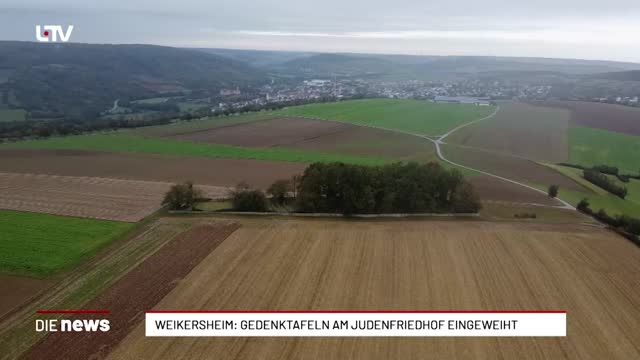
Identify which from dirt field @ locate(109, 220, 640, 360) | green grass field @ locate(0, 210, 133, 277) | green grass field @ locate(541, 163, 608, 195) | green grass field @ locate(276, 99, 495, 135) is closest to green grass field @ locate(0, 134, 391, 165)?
green grass field @ locate(541, 163, 608, 195)

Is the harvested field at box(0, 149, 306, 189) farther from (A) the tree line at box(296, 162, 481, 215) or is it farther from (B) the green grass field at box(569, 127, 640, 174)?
(B) the green grass field at box(569, 127, 640, 174)

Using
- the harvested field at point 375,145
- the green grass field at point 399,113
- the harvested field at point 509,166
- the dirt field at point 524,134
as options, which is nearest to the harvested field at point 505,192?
the harvested field at point 509,166

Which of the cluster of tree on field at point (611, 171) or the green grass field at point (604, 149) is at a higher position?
the green grass field at point (604, 149)

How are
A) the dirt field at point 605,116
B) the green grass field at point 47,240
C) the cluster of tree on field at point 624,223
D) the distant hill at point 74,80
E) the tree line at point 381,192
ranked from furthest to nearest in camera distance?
the distant hill at point 74,80 < the dirt field at point 605,116 < the tree line at point 381,192 < the cluster of tree on field at point 624,223 < the green grass field at point 47,240

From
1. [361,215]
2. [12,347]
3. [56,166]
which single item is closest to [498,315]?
[361,215]

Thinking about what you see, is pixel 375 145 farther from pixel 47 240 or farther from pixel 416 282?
pixel 47 240

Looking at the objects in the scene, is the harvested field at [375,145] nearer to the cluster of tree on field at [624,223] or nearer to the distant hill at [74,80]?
the cluster of tree on field at [624,223]

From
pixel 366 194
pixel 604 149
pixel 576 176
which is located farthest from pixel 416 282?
pixel 604 149
